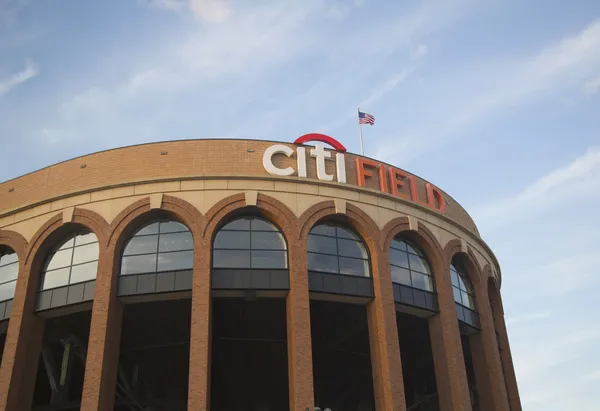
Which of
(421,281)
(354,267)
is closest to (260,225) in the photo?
(354,267)

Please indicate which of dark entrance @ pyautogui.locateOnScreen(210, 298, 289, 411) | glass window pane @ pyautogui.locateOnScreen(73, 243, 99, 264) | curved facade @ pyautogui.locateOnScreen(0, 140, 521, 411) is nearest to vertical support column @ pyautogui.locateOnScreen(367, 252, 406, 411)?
curved facade @ pyautogui.locateOnScreen(0, 140, 521, 411)

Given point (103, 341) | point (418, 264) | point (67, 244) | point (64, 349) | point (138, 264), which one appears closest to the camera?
point (103, 341)

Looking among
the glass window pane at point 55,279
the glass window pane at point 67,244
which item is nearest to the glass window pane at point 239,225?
the glass window pane at point 67,244

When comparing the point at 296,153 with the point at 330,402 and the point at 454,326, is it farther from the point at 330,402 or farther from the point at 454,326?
the point at 330,402

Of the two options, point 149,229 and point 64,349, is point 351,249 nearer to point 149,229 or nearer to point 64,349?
point 149,229

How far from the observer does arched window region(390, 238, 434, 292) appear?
119ft

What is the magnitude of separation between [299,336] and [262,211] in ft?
22.6

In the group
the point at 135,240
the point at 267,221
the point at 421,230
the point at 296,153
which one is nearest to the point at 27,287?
the point at 135,240

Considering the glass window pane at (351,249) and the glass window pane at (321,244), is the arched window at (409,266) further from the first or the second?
the glass window pane at (321,244)

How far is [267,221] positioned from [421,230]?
887cm

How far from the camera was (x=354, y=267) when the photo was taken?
114 ft

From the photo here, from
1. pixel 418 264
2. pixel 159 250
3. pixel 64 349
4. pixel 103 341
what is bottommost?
pixel 103 341

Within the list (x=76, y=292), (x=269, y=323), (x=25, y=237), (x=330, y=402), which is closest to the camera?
(x=76, y=292)

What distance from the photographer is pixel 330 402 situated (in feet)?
151
